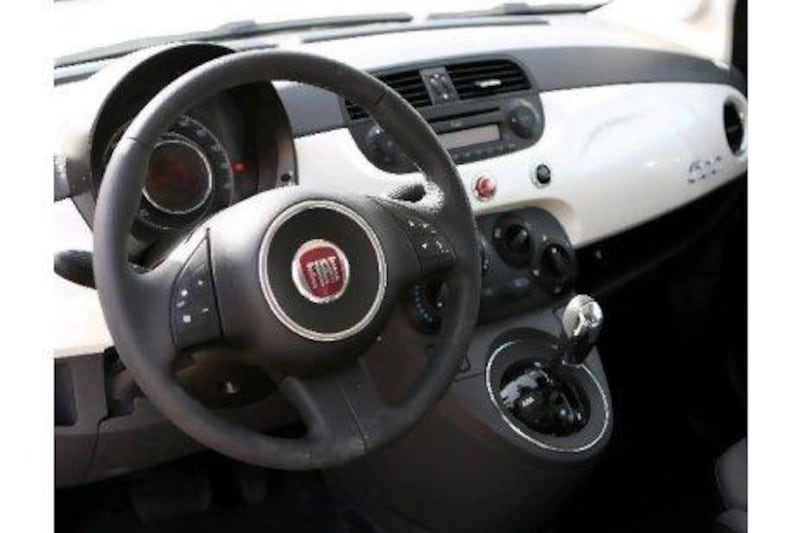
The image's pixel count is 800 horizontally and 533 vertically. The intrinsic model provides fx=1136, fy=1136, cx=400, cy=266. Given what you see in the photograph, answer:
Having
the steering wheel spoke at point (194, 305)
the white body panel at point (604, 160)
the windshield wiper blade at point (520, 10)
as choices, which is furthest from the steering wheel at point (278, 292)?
the windshield wiper blade at point (520, 10)

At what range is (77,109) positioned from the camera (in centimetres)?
146

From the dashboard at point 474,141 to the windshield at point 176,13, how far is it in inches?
5.1

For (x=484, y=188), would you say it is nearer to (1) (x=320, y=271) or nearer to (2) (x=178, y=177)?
(2) (x=178, y=177)

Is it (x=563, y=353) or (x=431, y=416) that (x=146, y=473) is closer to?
(x=431, y=416)

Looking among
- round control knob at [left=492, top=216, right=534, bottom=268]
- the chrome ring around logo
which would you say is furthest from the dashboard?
the chrome ring around logo

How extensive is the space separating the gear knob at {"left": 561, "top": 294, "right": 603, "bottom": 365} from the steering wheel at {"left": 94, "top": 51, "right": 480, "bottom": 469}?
16.3 inches

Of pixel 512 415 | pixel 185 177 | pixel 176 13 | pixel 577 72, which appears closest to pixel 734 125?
pixel 577 72

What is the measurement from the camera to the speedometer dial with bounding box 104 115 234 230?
1.48 meters

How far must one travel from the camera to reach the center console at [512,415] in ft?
5.72

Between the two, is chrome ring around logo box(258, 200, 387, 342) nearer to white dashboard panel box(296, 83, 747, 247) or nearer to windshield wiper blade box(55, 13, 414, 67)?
white dashboard panel box(296, 83, 747, 247)

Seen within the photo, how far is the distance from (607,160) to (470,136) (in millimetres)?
276

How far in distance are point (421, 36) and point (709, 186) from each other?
0.65 m

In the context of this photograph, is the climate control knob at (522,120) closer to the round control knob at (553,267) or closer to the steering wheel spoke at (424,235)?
the round control knob at (553,267)

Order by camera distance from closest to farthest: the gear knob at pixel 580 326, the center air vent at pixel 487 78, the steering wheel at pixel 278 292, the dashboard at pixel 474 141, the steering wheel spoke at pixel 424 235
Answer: the steering wheel at pixel 278 292
the steering wheel spoke at pixel 424 235
the dashboard at pixel 474 141
the gear knob at pixel 580 326
the center air vent at pixel 487 78
